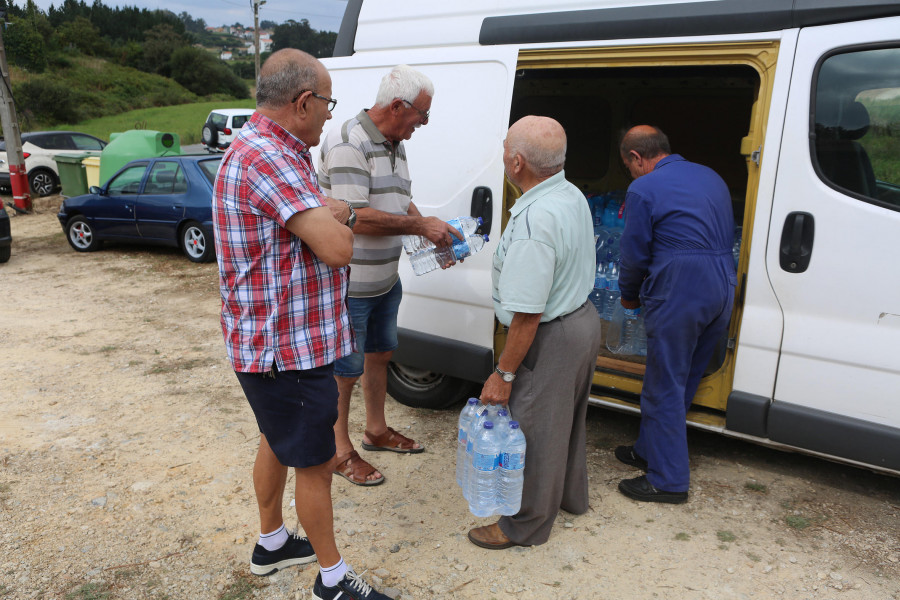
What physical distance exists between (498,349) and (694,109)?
2858mm


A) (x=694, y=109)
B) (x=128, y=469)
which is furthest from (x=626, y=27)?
(x=128, y=469)

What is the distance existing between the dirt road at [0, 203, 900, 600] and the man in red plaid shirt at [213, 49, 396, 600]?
739mm

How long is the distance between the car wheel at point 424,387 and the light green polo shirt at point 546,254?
5.10 ft

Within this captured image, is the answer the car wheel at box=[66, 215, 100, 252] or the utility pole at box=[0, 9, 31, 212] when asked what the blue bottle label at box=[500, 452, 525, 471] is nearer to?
the car wheel at box=[66, 215, 100, 252]

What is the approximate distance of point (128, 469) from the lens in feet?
12.0

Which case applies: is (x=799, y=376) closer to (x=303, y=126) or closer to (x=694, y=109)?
(x=303, y=126)

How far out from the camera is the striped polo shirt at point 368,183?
121 inches

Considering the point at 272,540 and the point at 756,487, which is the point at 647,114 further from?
the point at 272,540

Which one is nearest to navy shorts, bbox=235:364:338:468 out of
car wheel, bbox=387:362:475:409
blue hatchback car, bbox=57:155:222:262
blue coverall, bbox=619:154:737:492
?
blue coverall, bbox=619:154:737:492

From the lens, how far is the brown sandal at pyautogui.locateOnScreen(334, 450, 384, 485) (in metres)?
3.46

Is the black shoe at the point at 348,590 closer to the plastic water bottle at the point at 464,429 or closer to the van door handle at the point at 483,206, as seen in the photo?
the plastic water bottle at the point at 464,429

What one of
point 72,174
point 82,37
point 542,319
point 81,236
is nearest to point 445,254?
point 542,319

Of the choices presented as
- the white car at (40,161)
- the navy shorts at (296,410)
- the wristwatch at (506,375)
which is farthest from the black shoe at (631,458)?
the white car at (40,161)

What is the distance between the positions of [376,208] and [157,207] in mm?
7422
